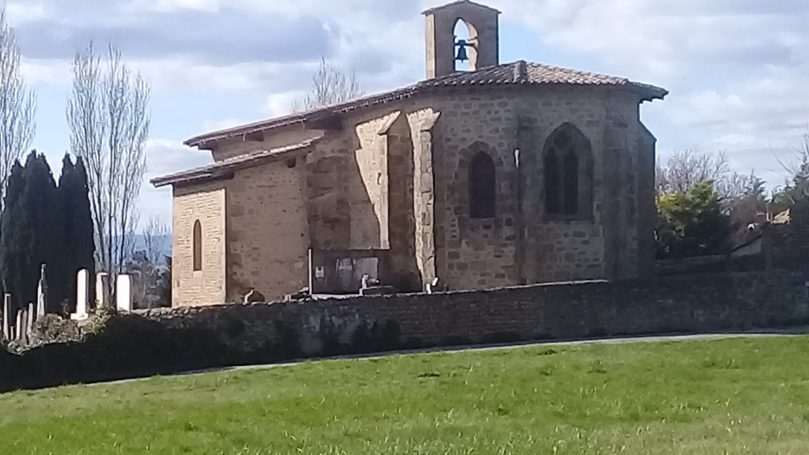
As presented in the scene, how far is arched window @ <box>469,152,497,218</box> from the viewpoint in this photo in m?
31.4

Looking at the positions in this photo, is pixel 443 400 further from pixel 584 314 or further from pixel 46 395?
pixel 584 314

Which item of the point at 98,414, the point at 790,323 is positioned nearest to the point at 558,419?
the point at 98,414

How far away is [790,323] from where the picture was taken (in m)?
27.5

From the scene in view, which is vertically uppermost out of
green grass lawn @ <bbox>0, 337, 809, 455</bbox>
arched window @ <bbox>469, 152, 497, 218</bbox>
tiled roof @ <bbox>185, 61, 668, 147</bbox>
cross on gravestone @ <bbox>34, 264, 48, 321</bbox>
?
tiled roof @ <bbox>185, 61, 668, 147</bbox>

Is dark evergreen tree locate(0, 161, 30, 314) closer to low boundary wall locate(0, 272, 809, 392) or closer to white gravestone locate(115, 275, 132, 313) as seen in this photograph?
white gravestone locate(115, 275, 132, 313)

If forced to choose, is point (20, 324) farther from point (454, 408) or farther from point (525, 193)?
point (454, 408)

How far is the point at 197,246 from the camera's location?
3522 cm

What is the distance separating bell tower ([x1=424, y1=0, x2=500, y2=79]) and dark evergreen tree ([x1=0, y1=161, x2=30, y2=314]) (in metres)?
13.2

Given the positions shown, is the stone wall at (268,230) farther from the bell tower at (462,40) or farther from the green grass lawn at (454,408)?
the green grass lawn at (454,408)

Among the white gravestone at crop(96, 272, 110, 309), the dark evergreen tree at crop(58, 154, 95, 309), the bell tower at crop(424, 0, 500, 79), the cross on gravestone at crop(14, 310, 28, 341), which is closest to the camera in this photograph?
the white gravestone at crop(96, 272, 110, 309)

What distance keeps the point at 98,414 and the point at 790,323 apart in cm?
1765

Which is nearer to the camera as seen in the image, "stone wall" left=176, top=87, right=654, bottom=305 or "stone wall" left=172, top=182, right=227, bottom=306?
"stone wall" left=176, top=87, right=654, bottom=305

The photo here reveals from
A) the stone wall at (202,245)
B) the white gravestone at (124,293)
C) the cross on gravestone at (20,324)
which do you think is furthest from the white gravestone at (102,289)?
the stone wall at (202,245)

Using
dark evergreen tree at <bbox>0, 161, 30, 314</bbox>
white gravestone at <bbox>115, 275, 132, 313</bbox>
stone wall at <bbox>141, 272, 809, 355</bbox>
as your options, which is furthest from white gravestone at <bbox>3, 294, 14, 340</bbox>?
stone wall at <bbox>141, 272, 809, 355</bbox>
